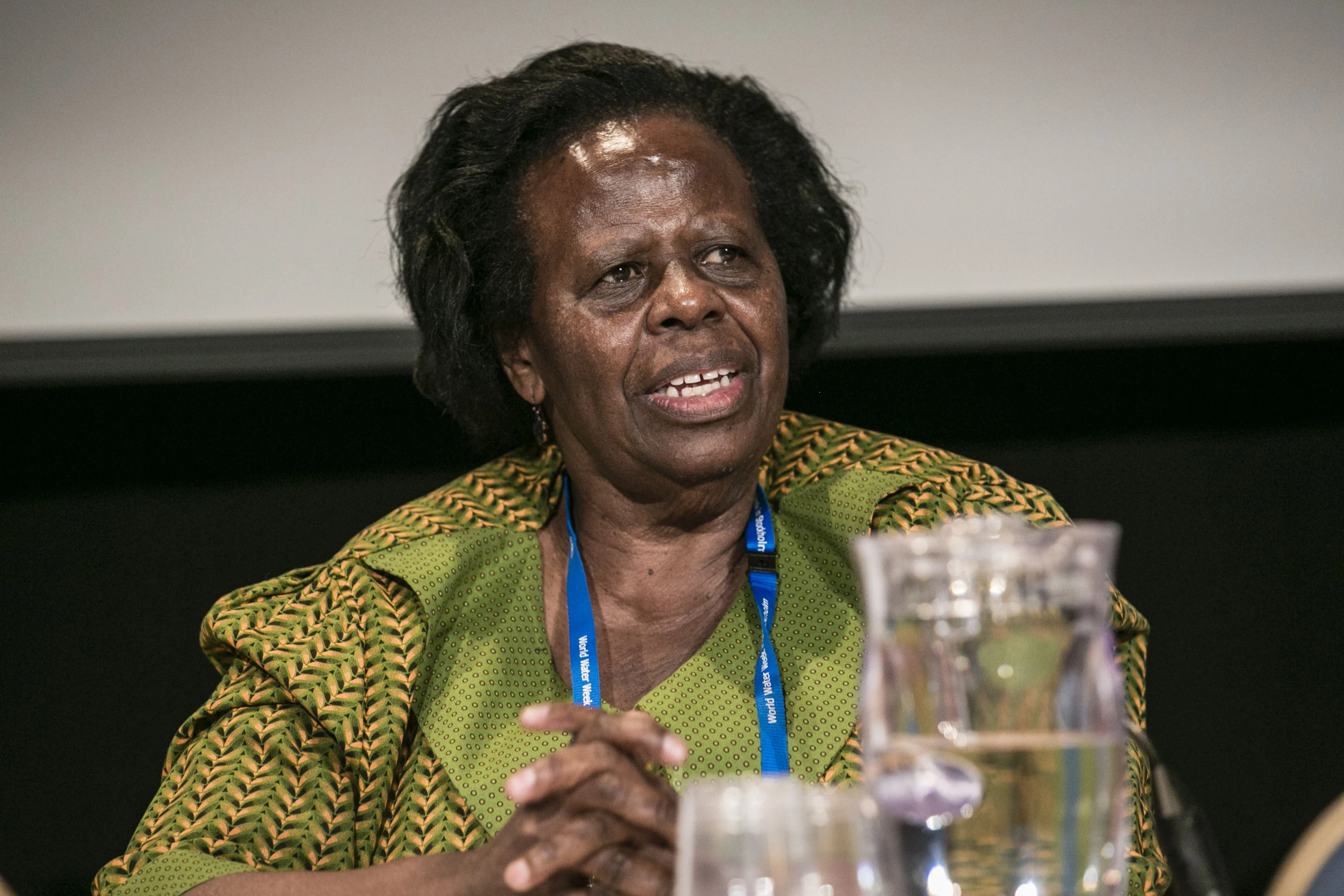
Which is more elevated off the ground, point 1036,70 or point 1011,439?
point 1036,70

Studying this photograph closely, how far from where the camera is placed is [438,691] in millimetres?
1876

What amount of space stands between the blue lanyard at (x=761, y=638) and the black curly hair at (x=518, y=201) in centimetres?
36

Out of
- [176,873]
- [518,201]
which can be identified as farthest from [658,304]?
[176,873]

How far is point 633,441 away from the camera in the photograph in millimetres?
1972

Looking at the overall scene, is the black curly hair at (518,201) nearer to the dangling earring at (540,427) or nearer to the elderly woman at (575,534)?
the elderly woman at (575,534)

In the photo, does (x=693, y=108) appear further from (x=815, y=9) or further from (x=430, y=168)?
(x=815, y=9)

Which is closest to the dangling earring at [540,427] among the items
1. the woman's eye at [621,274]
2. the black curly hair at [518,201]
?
the black curly hair at [518,201]

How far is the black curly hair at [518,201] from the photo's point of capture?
213 centimetres

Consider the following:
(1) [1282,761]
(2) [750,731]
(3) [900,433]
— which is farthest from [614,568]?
(1) [1282,761]

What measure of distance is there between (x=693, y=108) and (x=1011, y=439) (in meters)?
1.08

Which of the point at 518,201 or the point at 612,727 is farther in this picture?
the point at 518,201

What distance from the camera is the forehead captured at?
6.48ft

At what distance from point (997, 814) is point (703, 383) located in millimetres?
1155

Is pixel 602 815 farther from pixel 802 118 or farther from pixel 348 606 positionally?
pixel 802 118
